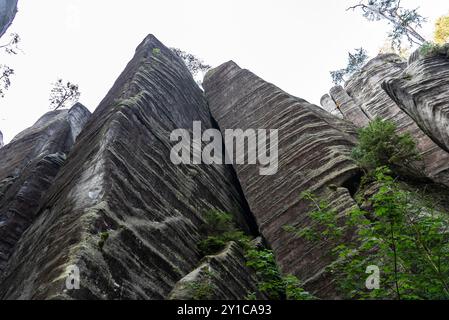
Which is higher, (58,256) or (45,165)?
(45,165)

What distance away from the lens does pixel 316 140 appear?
34.7 ft

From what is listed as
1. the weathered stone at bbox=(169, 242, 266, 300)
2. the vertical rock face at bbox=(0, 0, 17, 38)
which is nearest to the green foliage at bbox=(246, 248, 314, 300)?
the weathered stone at bbox=(169, 242, 266, 300)

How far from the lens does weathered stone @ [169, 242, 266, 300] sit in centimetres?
543

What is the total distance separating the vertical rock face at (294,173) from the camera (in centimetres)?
793

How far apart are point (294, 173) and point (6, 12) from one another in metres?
14.7

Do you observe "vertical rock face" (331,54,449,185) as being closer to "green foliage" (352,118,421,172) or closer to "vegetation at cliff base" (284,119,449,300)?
"green foliage" (352,118,421,172)

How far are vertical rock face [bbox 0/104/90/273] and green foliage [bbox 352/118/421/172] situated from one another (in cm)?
707

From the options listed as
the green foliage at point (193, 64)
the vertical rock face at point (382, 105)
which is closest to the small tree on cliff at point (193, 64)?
the green foliage at point (193, 64)

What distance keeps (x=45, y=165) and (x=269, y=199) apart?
19.1 ft

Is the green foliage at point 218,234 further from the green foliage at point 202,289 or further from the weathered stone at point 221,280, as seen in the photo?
the green foliage at point 202,289

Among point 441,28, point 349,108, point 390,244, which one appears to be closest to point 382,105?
point 349,108
